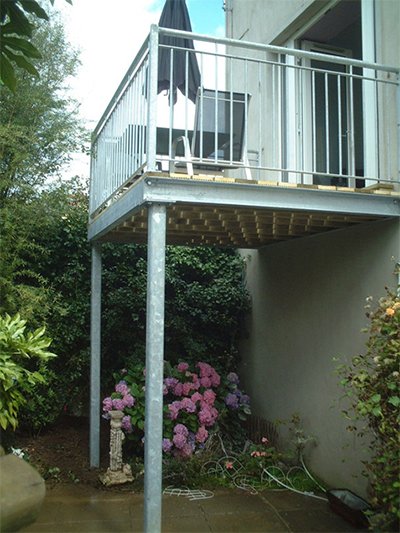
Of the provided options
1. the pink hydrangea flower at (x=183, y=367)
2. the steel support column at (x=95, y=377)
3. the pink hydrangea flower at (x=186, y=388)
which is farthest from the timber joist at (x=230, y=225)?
the pink hydrangea flower at (x=186, y=388)

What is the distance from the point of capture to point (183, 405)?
5000mm

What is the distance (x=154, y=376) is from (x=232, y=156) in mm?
2021

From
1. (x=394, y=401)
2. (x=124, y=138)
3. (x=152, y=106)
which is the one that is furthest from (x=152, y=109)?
(x=394, y=401)

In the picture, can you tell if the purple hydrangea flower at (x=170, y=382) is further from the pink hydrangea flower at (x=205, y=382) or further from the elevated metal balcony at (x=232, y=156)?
the elevated metal balcony at (x=232, y=156)

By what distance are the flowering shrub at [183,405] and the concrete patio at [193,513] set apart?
66 cm

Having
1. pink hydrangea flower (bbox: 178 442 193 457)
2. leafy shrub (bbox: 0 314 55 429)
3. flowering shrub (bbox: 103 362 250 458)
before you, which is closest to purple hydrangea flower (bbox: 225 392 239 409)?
flowering shrub (bbox: 103 362 250 458)

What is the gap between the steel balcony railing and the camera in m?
3.41

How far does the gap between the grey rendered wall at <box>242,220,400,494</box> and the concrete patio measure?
438 millimetres

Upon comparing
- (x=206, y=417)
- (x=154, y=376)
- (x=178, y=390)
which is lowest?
(x=206, y=417)

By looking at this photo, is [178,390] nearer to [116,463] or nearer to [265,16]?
[116,463]

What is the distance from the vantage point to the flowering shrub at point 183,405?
4852 millimetres

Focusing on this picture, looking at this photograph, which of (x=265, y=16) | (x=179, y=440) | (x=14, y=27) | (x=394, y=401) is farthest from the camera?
(x=265, y=16)

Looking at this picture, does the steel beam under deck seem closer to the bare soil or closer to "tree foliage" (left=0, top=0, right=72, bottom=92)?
"tree foliage" (left=0, top=0, right=72, bottom=92)

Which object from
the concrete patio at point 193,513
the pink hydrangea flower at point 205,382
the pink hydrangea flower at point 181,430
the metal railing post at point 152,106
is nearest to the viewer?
the metal railing post at point 152,106
